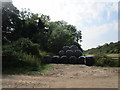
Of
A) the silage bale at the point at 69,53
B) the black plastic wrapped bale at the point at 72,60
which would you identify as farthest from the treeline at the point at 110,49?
the black plastic wrapped bale at the point at 72,60

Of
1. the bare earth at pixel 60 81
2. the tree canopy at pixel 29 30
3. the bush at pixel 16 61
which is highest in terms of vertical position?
the tree canopy at pixel 29 30

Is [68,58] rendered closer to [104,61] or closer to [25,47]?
[104,61]

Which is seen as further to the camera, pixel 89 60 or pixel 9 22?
pixel 9 22

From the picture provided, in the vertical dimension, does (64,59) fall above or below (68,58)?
below

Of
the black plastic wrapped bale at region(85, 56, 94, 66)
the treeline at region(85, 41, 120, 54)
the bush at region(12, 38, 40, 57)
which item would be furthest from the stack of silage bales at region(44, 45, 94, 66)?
the treeline at region(85, 41, 120, 54)

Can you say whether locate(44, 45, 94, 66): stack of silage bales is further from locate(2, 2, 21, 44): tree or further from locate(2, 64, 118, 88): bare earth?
locate(2, 64, 118, 88): bare earth

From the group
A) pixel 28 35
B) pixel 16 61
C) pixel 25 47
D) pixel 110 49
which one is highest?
pixel 28 35

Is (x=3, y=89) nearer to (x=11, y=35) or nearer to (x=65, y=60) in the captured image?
(x=65, y=60)

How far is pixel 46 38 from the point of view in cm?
2964

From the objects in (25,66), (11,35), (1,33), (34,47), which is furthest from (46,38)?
(25,66)

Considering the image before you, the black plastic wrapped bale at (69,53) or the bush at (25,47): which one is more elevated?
the bush at (25,47)

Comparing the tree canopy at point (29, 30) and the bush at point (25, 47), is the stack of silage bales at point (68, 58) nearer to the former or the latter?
the bush at point (25, 47)

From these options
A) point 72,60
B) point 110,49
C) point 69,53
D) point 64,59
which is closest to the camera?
point 72,60

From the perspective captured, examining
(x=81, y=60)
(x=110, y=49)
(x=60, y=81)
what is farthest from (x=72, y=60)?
(x=110, y=49)
